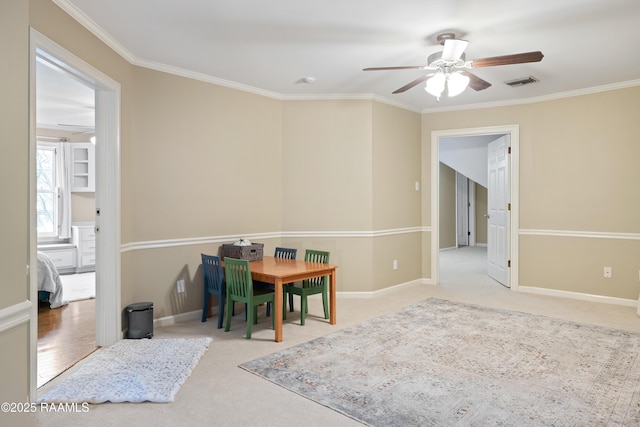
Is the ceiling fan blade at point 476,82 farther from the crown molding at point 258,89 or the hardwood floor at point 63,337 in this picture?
the hardwood floor at point 63,337

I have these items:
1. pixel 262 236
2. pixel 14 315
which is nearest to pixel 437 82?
pixel 262 236

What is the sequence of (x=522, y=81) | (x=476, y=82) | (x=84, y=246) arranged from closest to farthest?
(x=476, y=82), (x=522, y=81), (x=84, y=246)

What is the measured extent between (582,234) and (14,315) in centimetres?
561

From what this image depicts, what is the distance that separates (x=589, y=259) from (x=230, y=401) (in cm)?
461

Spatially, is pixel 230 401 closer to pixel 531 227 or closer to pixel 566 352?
pixel 566 352

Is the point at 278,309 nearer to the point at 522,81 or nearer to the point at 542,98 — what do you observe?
the point at 522,81

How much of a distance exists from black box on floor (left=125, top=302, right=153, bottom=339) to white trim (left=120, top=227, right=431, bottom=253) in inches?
20.2

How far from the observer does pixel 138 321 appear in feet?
11.9

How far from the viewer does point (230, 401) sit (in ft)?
8.27

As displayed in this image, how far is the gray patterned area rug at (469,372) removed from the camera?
237 cm

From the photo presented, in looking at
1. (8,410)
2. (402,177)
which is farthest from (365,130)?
(8,410)

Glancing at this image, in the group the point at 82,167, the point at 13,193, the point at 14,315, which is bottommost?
the point at 14,315

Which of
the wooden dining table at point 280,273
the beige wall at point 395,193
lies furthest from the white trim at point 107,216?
the beige wall at point 395,193

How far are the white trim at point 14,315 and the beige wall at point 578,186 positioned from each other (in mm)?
5461
